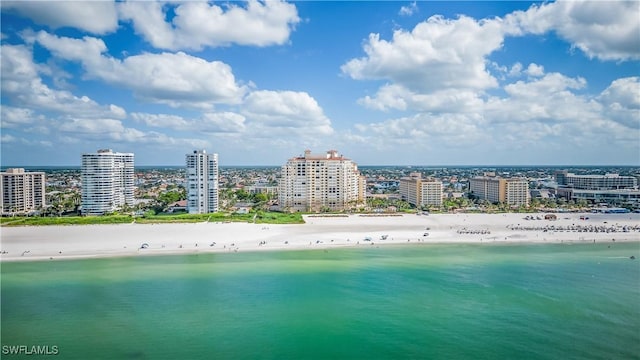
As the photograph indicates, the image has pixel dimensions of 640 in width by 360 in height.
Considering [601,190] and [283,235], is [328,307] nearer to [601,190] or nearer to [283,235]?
[283,235]

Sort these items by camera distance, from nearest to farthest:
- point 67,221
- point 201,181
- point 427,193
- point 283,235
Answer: point 283,235
point 67,221
point 201,181
point 427,193

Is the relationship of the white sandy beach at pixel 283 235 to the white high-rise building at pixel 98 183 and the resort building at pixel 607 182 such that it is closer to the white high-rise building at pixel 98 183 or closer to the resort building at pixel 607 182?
the white high-rise building at pixel 98 183

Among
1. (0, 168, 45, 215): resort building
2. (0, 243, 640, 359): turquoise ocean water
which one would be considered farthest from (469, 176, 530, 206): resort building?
(0, 168, 45, 215): resort building

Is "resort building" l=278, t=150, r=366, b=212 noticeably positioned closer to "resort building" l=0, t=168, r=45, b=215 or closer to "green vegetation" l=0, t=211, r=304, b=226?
"green vegetation" l=0, t=211, r=304, b=226

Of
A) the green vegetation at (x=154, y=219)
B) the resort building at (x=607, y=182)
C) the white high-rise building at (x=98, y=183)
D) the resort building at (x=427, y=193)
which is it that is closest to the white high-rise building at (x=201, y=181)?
the green vegetation at (x=154, y=219)

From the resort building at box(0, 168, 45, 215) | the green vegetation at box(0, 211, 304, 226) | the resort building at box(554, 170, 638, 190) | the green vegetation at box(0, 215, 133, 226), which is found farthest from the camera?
the resort building at box(554, 170, 638, 190)

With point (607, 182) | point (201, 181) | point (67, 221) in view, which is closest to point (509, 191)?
point (607, 182)
